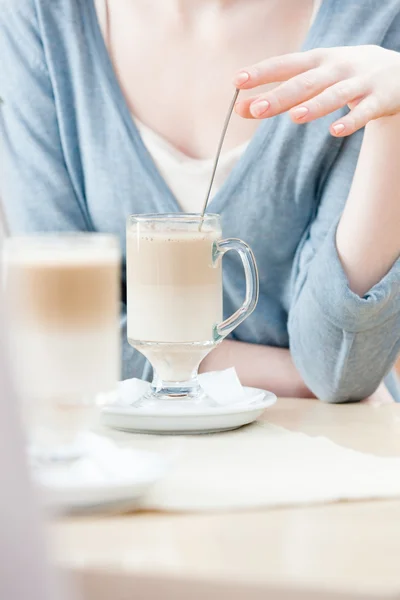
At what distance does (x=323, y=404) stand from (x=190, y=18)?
818 mm

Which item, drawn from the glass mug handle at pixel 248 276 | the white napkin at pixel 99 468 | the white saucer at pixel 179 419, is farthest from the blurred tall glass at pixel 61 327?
the glass mug handle at pixel 248 276

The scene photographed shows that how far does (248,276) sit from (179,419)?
0.21 m

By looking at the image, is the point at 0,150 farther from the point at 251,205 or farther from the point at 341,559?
the point at 341,559

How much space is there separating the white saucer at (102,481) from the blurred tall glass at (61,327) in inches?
1.2

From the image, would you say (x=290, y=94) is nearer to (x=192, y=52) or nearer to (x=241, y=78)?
(x=241, y=78)

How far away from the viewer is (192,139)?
4.61ft

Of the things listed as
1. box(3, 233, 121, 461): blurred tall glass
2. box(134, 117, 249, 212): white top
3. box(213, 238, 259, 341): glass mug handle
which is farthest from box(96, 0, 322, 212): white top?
box(3, 233, 121, 461): blurred tall glass

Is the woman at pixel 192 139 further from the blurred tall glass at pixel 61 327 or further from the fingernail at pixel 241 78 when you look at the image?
the blurred tall glass at pixel 61 327

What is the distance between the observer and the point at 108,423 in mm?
773

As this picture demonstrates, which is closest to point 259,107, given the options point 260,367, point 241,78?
point 241,78

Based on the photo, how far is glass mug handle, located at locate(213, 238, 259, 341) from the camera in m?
0.85

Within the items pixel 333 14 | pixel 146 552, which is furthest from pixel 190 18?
pixel 146 552

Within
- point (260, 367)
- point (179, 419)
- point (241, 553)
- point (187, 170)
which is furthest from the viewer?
point (187, 170)

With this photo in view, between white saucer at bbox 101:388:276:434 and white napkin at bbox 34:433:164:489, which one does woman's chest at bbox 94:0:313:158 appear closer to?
white saucer at bbox 101:388:276:434
